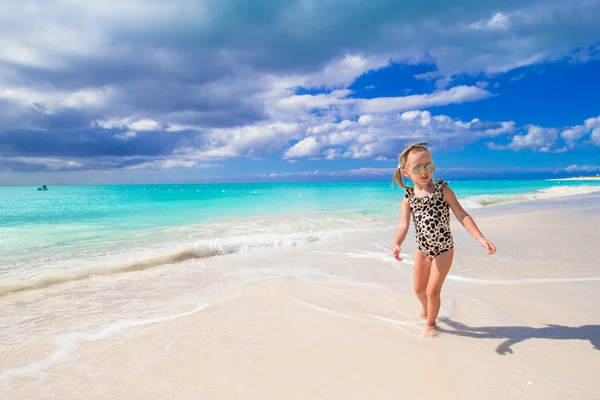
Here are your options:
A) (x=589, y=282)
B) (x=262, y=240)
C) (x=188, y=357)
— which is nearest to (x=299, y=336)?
(x=188, y=357)

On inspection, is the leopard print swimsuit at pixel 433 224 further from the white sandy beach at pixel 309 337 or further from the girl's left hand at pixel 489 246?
the white sandy beach at pixel 309 337

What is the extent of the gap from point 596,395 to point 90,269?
821 centimetres

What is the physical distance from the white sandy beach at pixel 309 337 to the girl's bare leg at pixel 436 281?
0.25m

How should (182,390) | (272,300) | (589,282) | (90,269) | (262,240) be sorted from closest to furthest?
(182,390)
(272,300)
(589,282)
(90,269)
(262,240)

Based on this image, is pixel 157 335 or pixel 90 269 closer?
pixel 157 335

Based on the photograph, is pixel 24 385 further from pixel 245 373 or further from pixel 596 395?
pixel 596 395

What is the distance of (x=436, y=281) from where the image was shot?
337cm

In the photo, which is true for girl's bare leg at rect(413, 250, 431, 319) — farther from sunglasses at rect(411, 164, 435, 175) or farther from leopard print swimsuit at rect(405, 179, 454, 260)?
sunglasses at rect(411, 164, 435, 175)

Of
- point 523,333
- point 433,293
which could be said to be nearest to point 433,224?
point 433,293

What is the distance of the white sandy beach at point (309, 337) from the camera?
8.75 ft

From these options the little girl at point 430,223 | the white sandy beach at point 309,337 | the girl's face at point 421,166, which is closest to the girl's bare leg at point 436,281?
the little girl at point 430,223

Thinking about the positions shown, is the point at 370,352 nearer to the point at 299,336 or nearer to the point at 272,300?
the point at 299,336

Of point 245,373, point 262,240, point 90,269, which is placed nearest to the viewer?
point 245,373

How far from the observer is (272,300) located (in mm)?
4711
